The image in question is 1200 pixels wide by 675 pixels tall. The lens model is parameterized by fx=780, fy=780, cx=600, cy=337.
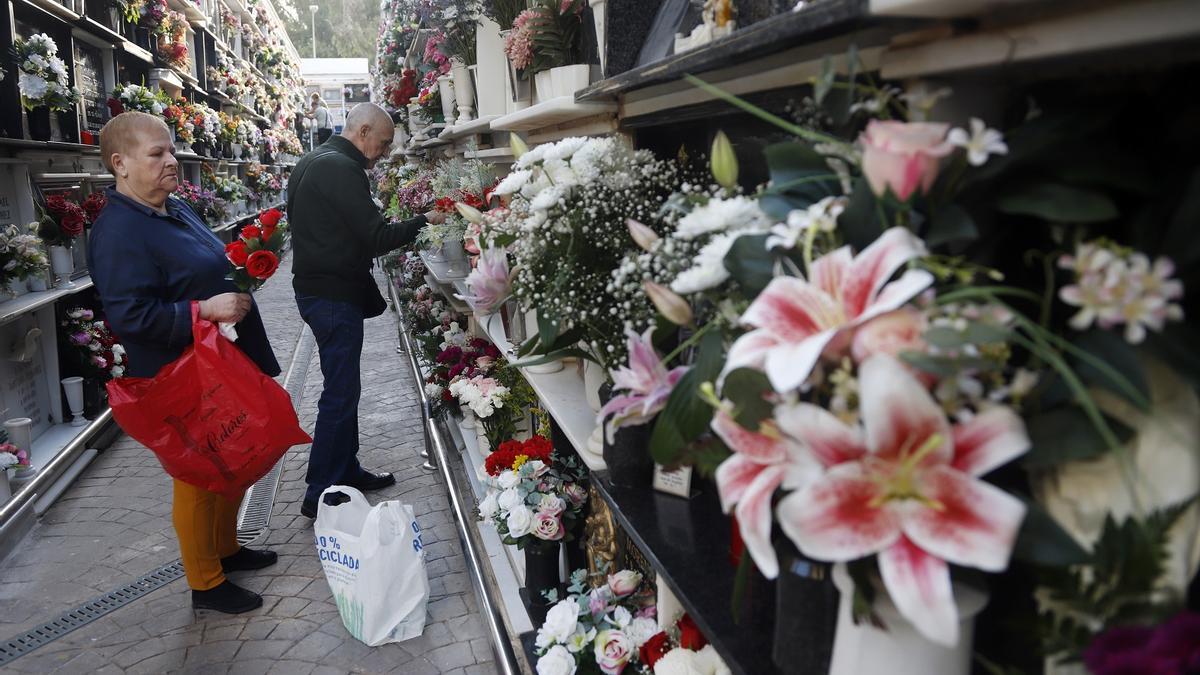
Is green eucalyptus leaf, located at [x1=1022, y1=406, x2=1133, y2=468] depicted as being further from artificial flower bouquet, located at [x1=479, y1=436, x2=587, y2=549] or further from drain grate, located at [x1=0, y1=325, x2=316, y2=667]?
drain grate, located at [x1=0, y1=325, x2=316, y2=667]

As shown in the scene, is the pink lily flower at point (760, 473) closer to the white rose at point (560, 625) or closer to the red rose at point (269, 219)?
the white rose at point (560, 625)

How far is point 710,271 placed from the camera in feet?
2.93

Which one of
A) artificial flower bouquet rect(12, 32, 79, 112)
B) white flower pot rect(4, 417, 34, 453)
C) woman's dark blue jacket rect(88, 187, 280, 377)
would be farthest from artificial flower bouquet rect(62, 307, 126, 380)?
woman's dark blue jacket rect(88, 187, 280, 377)

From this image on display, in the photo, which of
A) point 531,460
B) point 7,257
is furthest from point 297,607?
point 7,257

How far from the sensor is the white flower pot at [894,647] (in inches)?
29.7

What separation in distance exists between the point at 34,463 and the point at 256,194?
11523 millimetres

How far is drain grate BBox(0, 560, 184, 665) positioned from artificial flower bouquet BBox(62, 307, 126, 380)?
230 cm

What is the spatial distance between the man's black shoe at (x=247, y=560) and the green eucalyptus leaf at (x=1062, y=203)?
10.9ft

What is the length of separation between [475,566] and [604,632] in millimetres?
1257

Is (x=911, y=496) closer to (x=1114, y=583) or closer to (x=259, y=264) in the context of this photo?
(x=1114, y=583)

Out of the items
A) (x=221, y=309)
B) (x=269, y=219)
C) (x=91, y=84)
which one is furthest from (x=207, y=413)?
(x=91, y=84)

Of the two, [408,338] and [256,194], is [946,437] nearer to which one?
[408,338]

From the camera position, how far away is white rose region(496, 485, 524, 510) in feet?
7.61

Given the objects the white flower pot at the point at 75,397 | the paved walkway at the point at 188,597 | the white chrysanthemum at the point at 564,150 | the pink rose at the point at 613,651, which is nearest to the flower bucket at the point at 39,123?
the white flower pot at the point at 75,397
